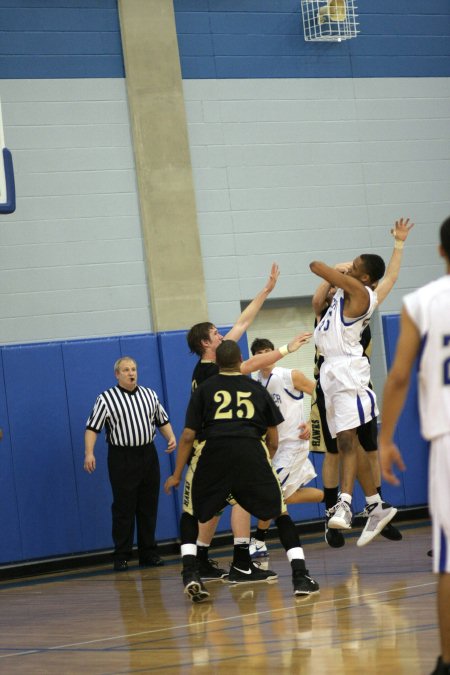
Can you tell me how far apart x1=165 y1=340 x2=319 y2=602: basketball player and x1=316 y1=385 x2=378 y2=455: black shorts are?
119cm

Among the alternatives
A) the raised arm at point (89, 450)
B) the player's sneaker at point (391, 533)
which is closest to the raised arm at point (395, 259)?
the player's sneaker at point (391, 533)

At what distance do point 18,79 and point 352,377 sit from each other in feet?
18.7

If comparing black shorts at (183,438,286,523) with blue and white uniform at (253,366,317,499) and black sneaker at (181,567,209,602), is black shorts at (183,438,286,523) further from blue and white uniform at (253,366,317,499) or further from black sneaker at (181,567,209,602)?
blue and white uniform at (253,366,317,499)

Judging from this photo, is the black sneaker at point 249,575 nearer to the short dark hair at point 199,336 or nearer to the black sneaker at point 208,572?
the black sneaker at point 208,572

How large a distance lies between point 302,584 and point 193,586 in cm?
70

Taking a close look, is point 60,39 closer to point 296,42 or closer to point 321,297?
point 296,42

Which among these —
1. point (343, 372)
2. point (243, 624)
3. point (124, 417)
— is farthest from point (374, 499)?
point (124, 417)

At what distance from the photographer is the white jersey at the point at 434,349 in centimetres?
408

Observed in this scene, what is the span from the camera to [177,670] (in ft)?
17.1

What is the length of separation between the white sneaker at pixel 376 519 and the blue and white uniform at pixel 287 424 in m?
2.07

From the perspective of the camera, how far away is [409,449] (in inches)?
511

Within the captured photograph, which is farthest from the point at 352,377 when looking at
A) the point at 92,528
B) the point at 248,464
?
the point at 92,528

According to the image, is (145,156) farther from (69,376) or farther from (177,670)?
A: (177,670)

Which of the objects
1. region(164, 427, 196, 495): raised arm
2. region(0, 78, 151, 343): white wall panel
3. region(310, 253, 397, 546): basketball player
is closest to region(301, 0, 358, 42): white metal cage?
region(0, 78, 151, 343): white wall panel
